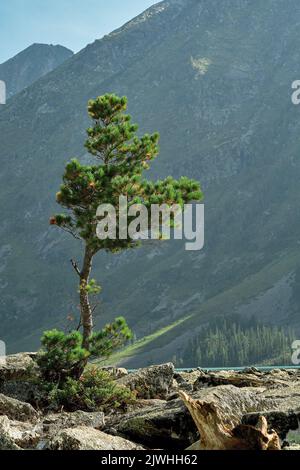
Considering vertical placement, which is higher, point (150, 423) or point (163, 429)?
point (150, 423)

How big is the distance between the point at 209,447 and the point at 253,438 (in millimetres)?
862

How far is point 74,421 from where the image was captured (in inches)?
680

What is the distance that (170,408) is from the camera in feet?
53.1

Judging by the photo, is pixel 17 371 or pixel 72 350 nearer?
pixel 72 350

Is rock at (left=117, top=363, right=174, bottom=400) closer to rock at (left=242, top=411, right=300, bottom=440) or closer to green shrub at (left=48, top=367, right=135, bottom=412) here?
green shrub at (left=48, top=367, right=135, bottom=412)

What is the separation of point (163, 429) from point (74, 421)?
3.32m

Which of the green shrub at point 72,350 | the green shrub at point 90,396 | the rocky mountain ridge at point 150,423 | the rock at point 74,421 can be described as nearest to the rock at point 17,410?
the rocky mountain ridge at point 150,423

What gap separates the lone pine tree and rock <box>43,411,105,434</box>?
5.90 m

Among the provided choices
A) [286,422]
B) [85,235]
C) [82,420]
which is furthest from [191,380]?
[286,422]

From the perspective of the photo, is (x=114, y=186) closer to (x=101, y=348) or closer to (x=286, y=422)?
(x=101, y=348)

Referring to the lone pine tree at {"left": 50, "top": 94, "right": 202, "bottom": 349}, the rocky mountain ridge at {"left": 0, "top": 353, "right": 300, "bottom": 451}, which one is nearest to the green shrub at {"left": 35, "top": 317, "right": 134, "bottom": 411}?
the rocky mountain ridge at {"left": 0, "top": 353, "right": 300, "bottom": 451}

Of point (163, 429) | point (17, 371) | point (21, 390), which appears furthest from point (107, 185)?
point (163, 429)

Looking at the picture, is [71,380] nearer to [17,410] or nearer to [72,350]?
[72,350]

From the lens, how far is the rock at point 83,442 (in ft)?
39.5
